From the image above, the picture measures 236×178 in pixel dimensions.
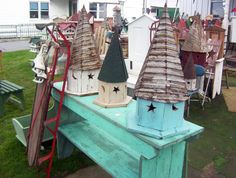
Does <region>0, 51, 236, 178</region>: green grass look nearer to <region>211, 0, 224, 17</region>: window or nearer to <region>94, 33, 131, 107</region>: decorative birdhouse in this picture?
<region>94, 33, 131, 107</region>: decorative birdhouse

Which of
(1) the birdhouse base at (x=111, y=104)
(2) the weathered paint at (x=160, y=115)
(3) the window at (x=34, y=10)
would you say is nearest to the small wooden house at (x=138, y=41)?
(1) the birdhouse base at (x=111, y=104)

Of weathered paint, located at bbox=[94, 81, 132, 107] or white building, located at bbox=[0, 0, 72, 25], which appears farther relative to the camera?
white building, located at bbox=[0, 0, 72, 25]

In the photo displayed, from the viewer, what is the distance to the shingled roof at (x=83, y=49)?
311cm

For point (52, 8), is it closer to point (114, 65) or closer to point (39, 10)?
point (39, 10)

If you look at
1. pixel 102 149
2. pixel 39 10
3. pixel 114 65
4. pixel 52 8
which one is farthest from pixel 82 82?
pixel 52 8

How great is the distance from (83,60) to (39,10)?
2013 cm

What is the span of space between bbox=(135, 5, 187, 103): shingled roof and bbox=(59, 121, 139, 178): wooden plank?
0.89 metres

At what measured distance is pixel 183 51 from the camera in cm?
618

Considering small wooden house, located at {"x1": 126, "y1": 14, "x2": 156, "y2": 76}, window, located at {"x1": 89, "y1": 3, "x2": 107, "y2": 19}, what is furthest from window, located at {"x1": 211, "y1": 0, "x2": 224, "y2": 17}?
small wooden house, located at {"x1": 126, "y1": 14, "x2": 156, "y2": 76}

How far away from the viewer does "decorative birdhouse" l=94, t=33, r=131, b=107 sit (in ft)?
8.77

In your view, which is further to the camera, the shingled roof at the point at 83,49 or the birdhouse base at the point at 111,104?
the shingled roof at the point at 83,49

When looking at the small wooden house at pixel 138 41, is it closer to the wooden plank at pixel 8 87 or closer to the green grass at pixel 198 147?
the green grass at pixel 198 147

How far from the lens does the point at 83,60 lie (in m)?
3.12

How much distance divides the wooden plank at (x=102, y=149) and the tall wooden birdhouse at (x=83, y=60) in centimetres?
60
